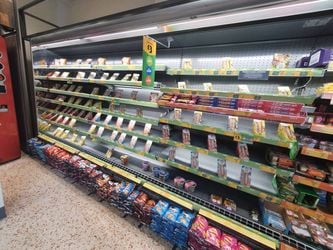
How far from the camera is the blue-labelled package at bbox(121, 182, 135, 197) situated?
5.94ft

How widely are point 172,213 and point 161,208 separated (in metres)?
0.13

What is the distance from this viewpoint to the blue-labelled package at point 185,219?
1432mm

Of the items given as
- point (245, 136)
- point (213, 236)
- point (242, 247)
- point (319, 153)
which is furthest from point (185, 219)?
point (319, 153)

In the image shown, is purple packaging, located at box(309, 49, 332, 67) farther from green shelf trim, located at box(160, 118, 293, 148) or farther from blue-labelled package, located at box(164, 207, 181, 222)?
blue-labelled package, located at box(164, 207, 181, 222)

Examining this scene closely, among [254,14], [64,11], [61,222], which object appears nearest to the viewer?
[254,14]

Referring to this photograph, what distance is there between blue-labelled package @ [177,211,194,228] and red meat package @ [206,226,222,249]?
Answer: 17 centimetres

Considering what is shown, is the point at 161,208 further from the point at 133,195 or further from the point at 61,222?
the point at 61,222

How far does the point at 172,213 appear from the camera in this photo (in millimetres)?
1557

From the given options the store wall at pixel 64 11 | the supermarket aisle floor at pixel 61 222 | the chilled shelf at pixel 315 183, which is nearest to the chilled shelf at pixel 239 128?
the chilled shelf at pixel 315 183

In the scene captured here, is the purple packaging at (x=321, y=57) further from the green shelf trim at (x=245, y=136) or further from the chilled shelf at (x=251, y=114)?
the green shelf trim at (x=245, y=136)

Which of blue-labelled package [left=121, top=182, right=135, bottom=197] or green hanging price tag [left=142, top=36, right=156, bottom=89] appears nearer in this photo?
green hanging price tag [left=142, top=36, right=156, bottom=89]

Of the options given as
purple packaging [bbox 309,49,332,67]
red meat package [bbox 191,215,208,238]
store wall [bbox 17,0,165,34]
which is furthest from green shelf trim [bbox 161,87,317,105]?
store wall [bbox 17,0,165,34]

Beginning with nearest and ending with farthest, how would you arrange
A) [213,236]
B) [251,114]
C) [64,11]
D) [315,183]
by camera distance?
[315,183], [251,114], [213,236], [64,11]

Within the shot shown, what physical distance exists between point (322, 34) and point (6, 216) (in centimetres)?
359
